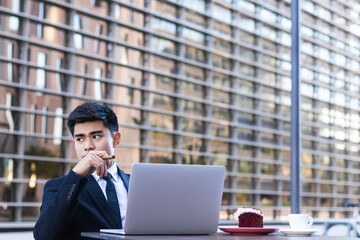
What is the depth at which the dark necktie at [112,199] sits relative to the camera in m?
1.38

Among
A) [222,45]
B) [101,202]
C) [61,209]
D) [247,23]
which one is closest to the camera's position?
[61,209]

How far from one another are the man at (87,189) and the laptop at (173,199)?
19 cm

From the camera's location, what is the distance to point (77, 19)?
7.45m

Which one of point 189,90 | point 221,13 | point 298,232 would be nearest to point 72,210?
point 298,232

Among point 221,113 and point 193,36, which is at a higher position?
point 193,36

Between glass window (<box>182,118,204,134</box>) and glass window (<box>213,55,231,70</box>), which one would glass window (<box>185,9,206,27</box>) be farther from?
glass window (<box>182,118,204,134</box>)

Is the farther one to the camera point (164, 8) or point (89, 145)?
point (164, 8)

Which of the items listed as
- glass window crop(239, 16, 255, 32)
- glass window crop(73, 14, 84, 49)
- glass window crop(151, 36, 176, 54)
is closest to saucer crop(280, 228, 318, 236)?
glass window crop(73, 14, 84, 49)

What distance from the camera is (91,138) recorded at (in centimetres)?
141

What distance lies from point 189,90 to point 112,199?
805cm

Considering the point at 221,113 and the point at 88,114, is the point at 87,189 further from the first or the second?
the point at 221,113

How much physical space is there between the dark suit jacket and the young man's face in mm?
80

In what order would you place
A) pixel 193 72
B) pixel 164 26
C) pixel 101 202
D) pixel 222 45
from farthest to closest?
pixel 222 45
pixel 193 72
pixel 164 26
pixel 101 202

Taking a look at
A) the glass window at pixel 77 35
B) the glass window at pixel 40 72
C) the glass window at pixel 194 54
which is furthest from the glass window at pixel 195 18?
the glass window at pixel 40 72
